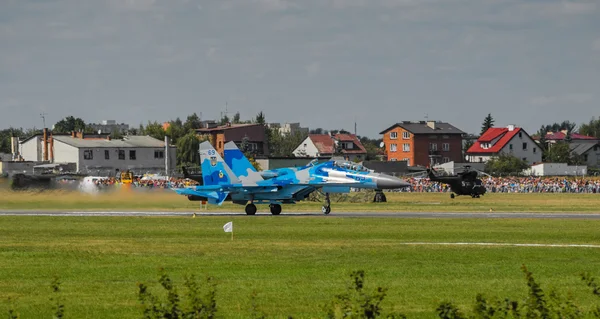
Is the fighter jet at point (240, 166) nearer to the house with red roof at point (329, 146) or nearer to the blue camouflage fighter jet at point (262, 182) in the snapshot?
the blue camouflage fighter jet at point (262, 182)

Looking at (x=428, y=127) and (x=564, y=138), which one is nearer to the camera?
(x=428, y=127)

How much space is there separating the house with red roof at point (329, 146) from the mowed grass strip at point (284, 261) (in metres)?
121

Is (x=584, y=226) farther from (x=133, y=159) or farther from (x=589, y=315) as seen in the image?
(x=133, y=159)

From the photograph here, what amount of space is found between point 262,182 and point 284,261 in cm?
2180

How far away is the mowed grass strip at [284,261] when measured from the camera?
60.1ft

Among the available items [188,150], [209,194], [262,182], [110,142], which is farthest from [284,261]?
[188,150]

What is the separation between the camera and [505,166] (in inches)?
5167

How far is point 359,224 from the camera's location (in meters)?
38.5

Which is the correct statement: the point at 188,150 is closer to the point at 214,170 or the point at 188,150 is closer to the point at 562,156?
the point at 562,156

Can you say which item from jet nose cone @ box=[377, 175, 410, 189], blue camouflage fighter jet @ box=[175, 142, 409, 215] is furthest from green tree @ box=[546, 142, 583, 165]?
blue camouflage fighter jet @ box=[175, 142, 409, 215]

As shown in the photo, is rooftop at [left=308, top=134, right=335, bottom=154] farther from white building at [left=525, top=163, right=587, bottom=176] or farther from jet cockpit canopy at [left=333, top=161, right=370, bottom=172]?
jet cockpit canopy at [left=333, top=161, right=370, bottom=172]

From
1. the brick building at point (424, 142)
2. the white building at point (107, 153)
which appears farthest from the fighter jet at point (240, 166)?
the brick building at point (424, 142)

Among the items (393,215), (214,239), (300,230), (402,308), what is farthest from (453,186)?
(402,308)

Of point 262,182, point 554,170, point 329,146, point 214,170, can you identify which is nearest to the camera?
point 262,182
